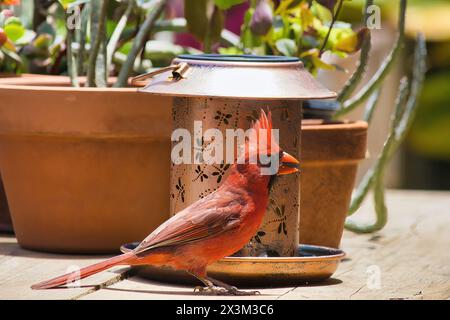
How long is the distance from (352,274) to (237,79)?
550mm

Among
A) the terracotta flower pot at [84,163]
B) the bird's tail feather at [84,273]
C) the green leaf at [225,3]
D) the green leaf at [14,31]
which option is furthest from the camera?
the green leaf at [14,31]

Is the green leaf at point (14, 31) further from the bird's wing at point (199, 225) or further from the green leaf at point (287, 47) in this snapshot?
the bird's wing at point (199, 225)

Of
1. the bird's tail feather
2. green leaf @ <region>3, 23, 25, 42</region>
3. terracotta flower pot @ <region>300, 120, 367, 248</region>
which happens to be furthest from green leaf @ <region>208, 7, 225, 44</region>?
the bird's tail feather

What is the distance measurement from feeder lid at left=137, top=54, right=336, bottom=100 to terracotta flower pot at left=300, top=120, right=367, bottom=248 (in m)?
0.34

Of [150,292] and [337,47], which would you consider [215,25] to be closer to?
[337,47]

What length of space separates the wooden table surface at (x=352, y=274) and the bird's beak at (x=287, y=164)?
25cm

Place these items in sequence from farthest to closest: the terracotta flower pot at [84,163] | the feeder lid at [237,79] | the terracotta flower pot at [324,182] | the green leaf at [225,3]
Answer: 1. the green leaf at [225,3]
2. the terracotta flower pot at [324,182]
3. the terracotta flower pot at [84,163]
4. the feeder lid at [237,79]

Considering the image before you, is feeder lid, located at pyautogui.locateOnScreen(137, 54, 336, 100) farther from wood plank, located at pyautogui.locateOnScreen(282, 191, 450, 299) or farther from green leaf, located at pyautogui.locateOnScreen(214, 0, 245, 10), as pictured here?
green leaf, located at pyautogui.locateOnScreen(214, 0, 245, 10)

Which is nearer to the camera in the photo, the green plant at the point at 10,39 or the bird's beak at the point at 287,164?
the bird's beak at the point at 287,164

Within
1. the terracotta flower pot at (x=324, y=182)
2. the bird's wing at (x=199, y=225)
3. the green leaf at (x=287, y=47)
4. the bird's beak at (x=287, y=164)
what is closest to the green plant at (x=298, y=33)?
the green leaf at (x=287, y=47)

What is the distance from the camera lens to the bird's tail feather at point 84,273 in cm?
203

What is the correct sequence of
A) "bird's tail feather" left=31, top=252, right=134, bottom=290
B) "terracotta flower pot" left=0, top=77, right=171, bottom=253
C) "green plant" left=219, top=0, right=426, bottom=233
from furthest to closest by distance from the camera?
"green plant" left=219, top=0, right=426, bottom=233
"terracotta flower pot" left=0, top=77, right=171, bottom=253
"bird's tail feather" left=31, top=252, right=134, bottom=290

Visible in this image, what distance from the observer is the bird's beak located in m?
2.09

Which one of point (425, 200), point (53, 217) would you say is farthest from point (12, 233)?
point (425, 200)
